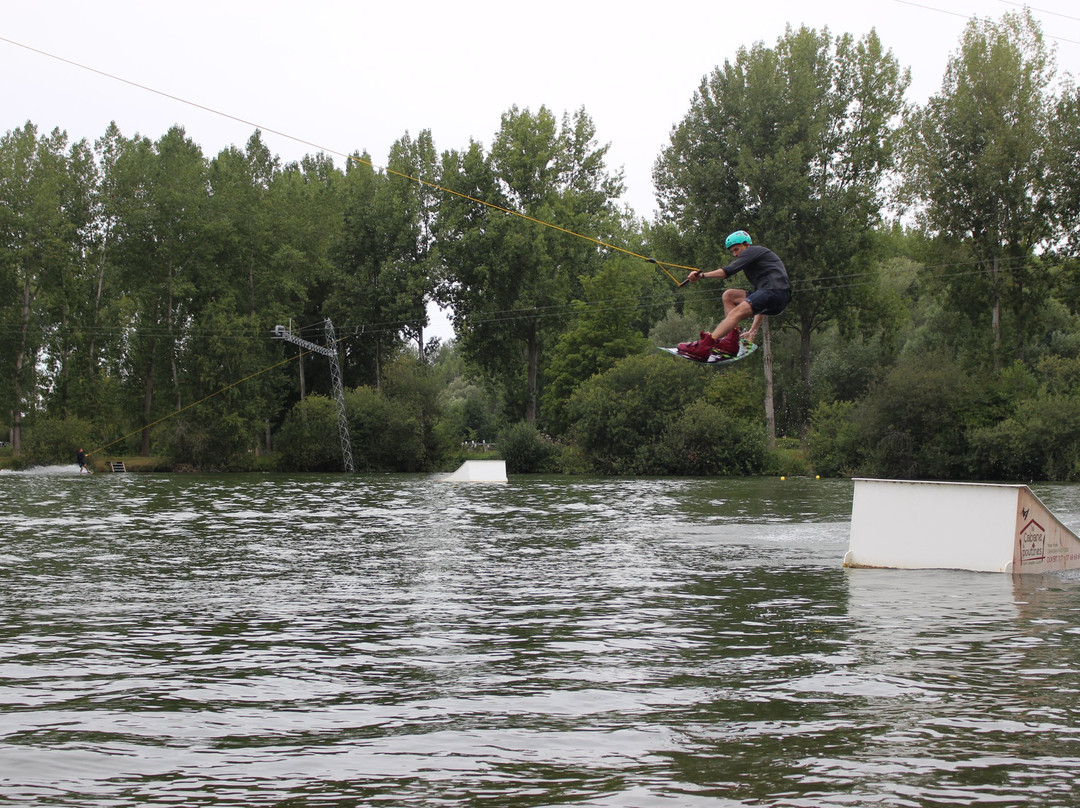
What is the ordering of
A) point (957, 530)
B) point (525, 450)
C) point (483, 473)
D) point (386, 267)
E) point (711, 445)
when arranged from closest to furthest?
point (957, 530) < point (483, 473) < point (711, 445) < point (525, 450) < point (386, 267)

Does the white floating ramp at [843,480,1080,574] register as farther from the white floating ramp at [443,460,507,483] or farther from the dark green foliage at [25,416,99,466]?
the dark green foliage at [25,416,99,466]

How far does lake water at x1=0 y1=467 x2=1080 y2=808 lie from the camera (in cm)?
679

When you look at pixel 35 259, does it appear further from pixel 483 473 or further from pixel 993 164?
pixel 993 164

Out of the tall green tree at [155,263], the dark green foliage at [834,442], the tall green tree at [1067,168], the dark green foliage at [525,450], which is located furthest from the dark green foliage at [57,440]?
the tall green tree at [1067,168]

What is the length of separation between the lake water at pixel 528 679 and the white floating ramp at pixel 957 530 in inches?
23.6

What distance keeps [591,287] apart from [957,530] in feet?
215

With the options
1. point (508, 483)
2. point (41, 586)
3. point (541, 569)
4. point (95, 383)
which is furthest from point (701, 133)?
point (41, 586)

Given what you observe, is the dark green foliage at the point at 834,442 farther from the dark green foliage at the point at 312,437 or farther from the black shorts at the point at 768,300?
the black shorts at the point at 768,300

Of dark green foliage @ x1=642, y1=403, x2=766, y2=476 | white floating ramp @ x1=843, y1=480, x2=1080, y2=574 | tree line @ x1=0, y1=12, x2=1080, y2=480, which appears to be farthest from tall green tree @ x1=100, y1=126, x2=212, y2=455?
white floating ramp @ x1=843, y1=480, x2=1080, y2=574

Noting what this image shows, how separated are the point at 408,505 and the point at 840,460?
30535 mm

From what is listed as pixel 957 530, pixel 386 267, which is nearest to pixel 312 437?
pixel 386 267

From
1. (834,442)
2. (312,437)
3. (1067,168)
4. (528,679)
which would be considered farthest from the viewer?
(312,437)

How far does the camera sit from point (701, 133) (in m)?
67.5

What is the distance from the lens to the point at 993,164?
5728 centimetres
